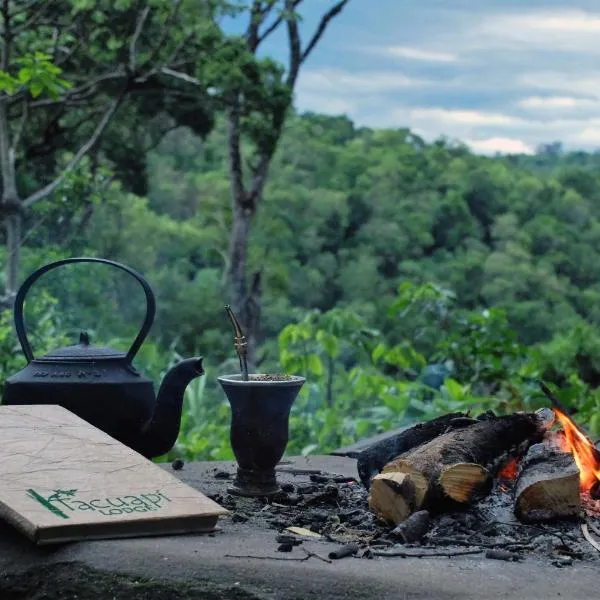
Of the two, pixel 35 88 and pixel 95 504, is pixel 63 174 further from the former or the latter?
pixel 95 504

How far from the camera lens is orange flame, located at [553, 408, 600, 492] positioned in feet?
11.2

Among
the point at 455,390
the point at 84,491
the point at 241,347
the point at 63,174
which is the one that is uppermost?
the point at 63,174

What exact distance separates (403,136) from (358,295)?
786 centimetres

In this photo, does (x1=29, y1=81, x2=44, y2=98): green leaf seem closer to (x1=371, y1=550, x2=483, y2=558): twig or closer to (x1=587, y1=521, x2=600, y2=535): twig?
(x1=371, y1=550, x2=483, y2=558): twig

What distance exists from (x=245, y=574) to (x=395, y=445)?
1081 mm

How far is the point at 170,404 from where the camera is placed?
3801 mm

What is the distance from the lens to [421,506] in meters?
3.06

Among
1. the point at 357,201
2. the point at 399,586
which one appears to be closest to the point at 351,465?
the point at 399,586

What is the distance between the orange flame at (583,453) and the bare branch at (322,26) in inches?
358

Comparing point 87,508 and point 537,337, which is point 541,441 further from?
point 537,337

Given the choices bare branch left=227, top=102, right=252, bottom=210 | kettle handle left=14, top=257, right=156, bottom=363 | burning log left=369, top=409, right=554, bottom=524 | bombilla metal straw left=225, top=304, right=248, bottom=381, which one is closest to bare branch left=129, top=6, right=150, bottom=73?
bare branch left=227, top=102, right=252, bottom=210

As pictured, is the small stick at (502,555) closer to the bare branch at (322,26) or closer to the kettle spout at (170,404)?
the kettle spout at (170,404)

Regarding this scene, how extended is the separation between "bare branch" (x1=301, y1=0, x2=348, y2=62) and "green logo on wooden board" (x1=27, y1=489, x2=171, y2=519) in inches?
380

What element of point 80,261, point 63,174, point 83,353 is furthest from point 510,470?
point 63,174
